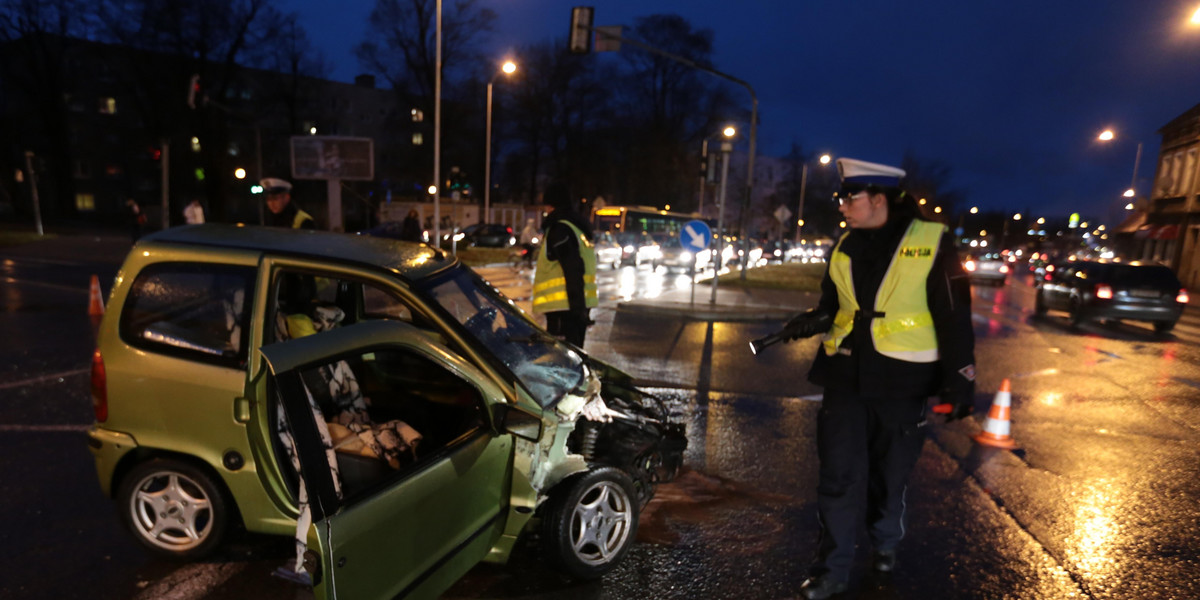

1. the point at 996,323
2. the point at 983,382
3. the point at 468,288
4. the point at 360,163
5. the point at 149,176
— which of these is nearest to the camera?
the point at 468,288

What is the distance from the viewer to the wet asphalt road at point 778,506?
330cm

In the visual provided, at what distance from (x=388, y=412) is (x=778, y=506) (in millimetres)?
2462

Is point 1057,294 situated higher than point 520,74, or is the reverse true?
point 520,74

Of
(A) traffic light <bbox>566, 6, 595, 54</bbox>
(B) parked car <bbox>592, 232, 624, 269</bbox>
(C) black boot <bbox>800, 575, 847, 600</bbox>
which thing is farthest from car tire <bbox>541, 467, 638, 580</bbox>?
(B) parked car <bbox>592, 232, 624, 269</bbox>

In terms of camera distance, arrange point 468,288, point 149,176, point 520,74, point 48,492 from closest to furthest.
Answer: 1. point 468,288
2. point 48,492
3. point 520,74
4. point 149,176

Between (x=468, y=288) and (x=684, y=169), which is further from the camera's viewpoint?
(x=684, y=169)

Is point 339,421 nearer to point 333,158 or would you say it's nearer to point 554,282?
point 554,282

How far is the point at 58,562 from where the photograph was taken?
333cm

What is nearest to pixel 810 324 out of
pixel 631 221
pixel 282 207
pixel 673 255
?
pixel 282 207

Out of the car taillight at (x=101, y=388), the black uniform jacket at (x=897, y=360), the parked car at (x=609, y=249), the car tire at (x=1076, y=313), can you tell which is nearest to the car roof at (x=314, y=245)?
the car taillight at (x=101, y=388)

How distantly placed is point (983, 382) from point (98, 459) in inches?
344

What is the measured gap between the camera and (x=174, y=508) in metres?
3.23

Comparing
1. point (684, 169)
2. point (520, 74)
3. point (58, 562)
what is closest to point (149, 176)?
point (520, 74)

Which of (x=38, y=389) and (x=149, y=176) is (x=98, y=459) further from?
(x=149, y=176)
